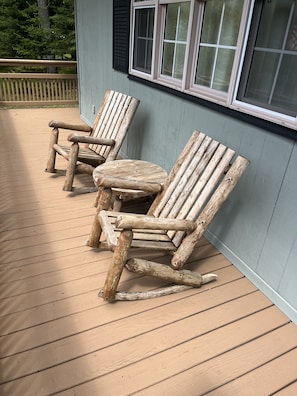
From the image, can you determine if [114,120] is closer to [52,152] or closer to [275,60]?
[52,152]

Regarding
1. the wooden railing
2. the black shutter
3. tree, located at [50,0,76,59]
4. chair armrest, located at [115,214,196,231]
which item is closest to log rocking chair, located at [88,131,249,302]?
chair armrest, located at [115,214,196,231]

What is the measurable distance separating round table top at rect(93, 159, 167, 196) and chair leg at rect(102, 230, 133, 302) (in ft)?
2.02

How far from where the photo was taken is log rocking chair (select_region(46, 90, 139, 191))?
9.07 ft

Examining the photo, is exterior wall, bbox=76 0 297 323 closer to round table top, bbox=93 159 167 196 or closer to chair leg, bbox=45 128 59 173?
round table top, bbox=93 159 167 196

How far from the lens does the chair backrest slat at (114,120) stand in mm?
2824

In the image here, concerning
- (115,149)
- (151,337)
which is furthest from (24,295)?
(115,149)

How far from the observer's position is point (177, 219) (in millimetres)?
1693

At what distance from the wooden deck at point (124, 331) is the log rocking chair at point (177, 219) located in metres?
0.14

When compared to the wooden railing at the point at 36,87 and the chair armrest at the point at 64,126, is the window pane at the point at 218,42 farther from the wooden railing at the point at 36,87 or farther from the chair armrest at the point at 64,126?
the wooden railing at the point at 36,87

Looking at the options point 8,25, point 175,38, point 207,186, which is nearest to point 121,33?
point 175,38

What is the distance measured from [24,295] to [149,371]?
85 cm

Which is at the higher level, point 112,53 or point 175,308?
point 112,53

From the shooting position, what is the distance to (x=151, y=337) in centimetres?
151

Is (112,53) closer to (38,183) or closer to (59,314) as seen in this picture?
(38,183)
